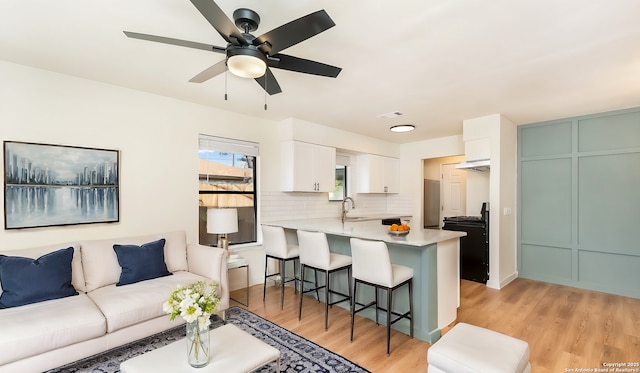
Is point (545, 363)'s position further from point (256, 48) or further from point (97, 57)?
point (97, 57)

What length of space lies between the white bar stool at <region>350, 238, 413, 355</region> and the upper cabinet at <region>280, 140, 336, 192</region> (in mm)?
1970

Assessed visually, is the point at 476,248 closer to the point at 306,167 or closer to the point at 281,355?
the point at 306,167

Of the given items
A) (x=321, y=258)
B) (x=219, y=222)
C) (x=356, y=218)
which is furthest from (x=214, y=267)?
(x=356, y=218)

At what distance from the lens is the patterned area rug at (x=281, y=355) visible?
2.24 meters

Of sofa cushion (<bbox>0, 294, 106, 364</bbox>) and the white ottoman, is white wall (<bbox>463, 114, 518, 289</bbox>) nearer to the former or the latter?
the white ottoman

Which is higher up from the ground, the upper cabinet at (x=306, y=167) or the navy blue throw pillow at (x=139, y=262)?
the upper cabinet at (x=306, y=167)

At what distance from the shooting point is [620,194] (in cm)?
403

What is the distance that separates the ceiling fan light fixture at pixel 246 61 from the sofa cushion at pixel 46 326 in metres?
2.07

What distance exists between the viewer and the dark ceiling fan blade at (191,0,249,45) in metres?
1.41

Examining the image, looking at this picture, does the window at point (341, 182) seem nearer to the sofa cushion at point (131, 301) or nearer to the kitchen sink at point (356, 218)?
the kitchen sink at point (356, 218)

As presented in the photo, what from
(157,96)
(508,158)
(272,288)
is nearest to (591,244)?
(508,158)

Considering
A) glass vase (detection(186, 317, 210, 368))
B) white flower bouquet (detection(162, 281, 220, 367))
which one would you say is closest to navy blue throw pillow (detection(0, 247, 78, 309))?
white flower bouquet (detection(162, 281, 220, 367))

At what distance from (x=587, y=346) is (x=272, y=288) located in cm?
340

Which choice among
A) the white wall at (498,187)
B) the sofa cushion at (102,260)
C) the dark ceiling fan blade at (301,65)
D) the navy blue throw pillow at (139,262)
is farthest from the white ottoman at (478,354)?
the white wall at (498,187)
